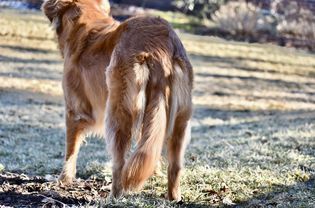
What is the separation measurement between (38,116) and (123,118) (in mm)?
6588

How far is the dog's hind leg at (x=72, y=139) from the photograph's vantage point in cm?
556

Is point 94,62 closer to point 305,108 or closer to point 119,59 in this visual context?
point 119,59

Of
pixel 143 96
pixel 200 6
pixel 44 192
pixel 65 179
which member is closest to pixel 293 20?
pixel 200 6

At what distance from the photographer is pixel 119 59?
451 cm

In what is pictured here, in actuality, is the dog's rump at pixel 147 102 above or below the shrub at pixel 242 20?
above

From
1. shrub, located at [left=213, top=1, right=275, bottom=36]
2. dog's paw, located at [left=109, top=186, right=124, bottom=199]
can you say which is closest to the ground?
dog's paw, located at [left=109, top=186, right=124, bottom=199]

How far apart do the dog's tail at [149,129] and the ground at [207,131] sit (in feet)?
0.75

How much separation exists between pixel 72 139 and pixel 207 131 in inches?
199

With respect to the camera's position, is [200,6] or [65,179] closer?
[65,179]

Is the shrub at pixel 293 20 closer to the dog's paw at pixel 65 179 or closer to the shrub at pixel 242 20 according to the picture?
the shrub at pixel 242 20

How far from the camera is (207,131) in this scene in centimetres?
1038

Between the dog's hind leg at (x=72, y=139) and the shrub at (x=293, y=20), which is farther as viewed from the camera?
the shrub at (x=293, y=20)

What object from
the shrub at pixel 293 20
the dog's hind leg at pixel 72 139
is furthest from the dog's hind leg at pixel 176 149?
the shrub at pixel 293 20

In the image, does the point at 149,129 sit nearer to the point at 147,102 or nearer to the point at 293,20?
the point at 147,102
